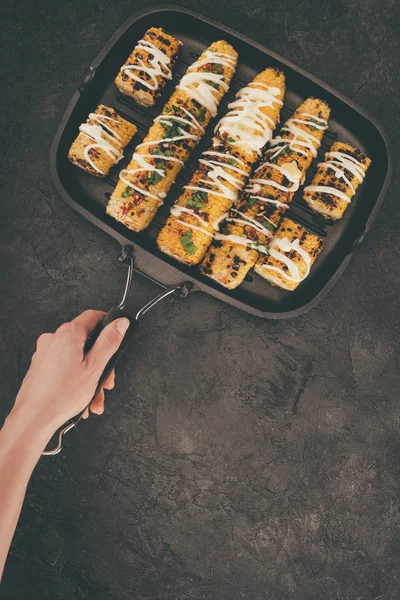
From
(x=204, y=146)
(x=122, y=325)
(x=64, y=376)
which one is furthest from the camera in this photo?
(x=204, y=146)

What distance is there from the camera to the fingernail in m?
2.29

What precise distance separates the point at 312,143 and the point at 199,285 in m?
1.12

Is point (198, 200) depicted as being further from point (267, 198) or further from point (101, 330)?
point (101, 330)

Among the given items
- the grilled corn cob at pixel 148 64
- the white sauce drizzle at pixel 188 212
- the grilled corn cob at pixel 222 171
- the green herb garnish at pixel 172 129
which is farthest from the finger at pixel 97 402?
the grilled corn cob at pixel 148 64

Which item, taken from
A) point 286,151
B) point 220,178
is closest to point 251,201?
point 220,178

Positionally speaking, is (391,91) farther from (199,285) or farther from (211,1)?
(199,285)

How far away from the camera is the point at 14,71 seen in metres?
2.87

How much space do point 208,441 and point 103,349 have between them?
3.50ft

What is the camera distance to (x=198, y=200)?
2514mm

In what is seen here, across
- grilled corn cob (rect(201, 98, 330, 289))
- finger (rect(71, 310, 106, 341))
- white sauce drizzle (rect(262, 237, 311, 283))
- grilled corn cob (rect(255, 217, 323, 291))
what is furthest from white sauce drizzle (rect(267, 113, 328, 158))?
finger (rect(71, 310, 106, 341))

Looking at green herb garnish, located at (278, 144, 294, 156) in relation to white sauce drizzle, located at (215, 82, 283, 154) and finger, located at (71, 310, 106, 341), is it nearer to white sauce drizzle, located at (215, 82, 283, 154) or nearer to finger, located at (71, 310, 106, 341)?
white sauce drizzle, located at (215, 82, 283, 154)

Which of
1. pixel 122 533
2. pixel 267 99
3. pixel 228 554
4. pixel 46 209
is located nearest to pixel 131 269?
pixel 46 209

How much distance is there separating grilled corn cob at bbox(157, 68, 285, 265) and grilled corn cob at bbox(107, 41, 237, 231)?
4.8 inches

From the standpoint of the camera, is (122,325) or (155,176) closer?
(122,325)
